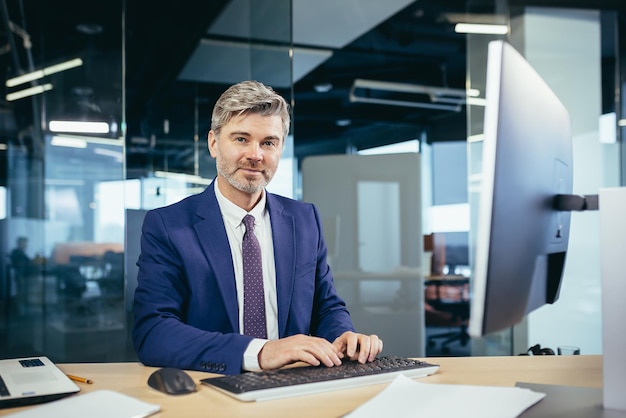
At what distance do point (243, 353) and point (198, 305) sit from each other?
17.5 inches

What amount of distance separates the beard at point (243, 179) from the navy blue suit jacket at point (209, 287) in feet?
0.26

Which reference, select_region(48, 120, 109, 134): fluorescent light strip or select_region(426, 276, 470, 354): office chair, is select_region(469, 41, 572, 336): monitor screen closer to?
select_region(48, 120, 109, 134): fluorescent light strip

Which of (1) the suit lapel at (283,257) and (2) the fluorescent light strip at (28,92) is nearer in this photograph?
(1) the suit lapel at (283,257)

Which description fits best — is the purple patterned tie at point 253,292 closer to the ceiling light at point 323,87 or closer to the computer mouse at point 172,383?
the computer mouse at point 172,383

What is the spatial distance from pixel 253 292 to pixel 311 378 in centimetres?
69

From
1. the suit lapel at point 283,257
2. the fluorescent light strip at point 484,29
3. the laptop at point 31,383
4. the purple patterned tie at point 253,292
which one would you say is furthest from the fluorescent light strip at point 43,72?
the laptop at point 31,383

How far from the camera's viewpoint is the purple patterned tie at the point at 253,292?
1972 millimetres

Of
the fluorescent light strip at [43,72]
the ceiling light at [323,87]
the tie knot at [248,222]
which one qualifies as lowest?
the tie knot at [248,222]

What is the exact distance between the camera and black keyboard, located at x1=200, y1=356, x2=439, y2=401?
4.09 ft

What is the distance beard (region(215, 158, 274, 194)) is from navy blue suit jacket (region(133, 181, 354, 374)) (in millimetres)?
79

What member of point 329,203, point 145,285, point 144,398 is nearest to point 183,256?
point 145,285

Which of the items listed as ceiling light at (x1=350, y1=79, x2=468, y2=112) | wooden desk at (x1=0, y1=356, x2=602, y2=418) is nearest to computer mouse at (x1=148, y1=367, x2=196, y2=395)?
wooden desk at (x1=0, y1=356, x2=602, y2=418)

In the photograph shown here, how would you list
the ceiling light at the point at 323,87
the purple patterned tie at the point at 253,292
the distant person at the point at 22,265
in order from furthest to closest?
1. the ceiling light at the point at 323,87
2. the distant person at the point at 22,265
3. the purple patterned tie at the point at 253,292

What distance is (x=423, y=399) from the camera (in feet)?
3.90
